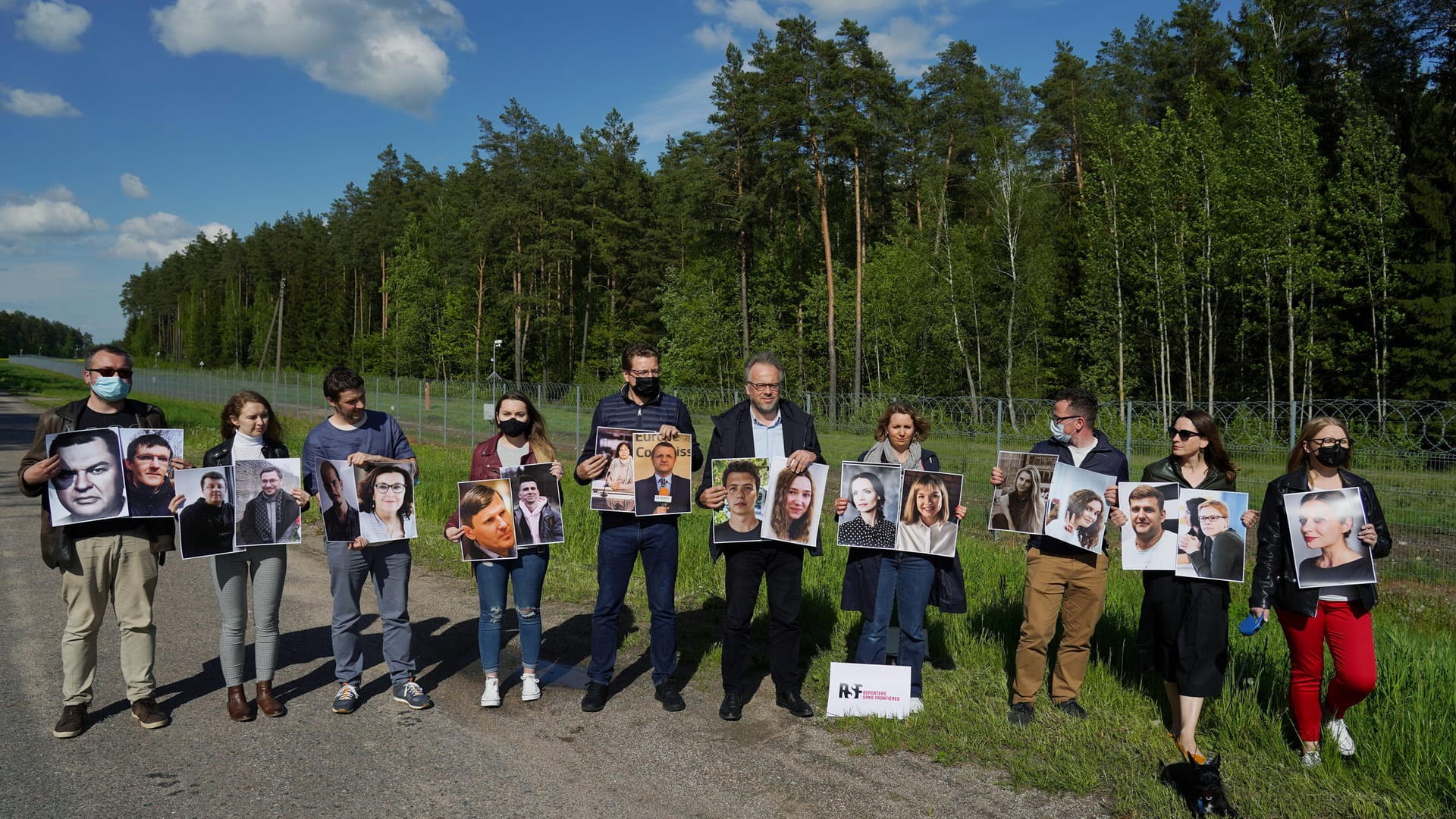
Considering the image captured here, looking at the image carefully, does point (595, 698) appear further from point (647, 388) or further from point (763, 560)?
point (647, 388)

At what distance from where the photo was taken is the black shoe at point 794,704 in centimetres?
544

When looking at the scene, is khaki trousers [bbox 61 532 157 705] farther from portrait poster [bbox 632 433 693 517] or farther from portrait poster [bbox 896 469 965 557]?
portrait poster [bbox 896 469 965 557]

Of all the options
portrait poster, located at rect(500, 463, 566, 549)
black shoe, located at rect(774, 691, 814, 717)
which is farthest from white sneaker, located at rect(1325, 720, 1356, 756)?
portrait poster, located at rect(500, 463, 566, 549)

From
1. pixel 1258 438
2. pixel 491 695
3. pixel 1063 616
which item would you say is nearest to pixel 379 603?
pixel 491 695

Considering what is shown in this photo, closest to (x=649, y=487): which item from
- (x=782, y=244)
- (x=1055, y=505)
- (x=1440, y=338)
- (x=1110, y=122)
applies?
(x=1055, y=505)

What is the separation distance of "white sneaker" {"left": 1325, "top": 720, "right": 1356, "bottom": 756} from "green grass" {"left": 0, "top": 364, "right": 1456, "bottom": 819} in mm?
47

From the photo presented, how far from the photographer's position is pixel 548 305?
53562 mm

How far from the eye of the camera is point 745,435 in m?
5.50

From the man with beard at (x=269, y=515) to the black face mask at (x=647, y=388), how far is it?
2.12m

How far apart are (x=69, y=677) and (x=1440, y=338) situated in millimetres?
31962

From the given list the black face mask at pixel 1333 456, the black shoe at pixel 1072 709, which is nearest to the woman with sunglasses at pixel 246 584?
the black shoe at pixel 1072 709

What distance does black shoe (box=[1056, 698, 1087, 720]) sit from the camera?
5.27 meters

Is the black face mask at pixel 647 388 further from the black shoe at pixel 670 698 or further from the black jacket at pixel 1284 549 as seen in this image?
the black jacket at pixel 1284 549

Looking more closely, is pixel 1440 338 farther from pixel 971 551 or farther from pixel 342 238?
pixel 342 238
